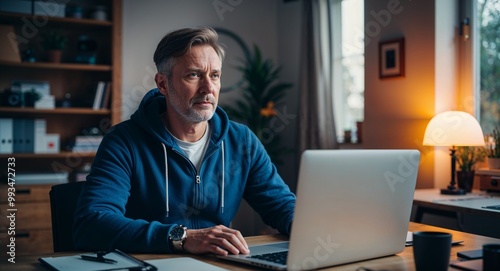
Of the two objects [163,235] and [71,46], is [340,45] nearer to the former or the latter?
[71,46]

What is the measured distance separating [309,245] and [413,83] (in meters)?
2.67

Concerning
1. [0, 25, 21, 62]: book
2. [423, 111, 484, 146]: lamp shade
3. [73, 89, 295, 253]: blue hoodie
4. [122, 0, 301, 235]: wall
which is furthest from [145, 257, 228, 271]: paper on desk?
[122, 0, 301, 235]: wall

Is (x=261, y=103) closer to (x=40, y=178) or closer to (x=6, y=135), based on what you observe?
(x=40, y=178)

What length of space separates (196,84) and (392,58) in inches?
84.2

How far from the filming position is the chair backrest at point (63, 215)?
67.7 inches

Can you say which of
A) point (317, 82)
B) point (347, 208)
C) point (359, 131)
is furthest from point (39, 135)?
point (347, 208)

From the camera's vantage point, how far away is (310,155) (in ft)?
3.64

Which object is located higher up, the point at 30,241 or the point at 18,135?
the point at 18,135

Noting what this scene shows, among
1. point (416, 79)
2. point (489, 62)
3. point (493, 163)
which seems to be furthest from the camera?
point (416, 79)

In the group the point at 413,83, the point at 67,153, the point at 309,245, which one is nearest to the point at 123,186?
the point at 309,245

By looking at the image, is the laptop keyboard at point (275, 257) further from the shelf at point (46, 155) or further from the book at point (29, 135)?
the book at point (29, 135)

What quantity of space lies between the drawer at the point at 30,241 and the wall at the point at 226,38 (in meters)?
1.14

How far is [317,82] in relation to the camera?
4.39 meters

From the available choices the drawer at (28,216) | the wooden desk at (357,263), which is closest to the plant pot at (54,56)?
the drawer at (28,216)
